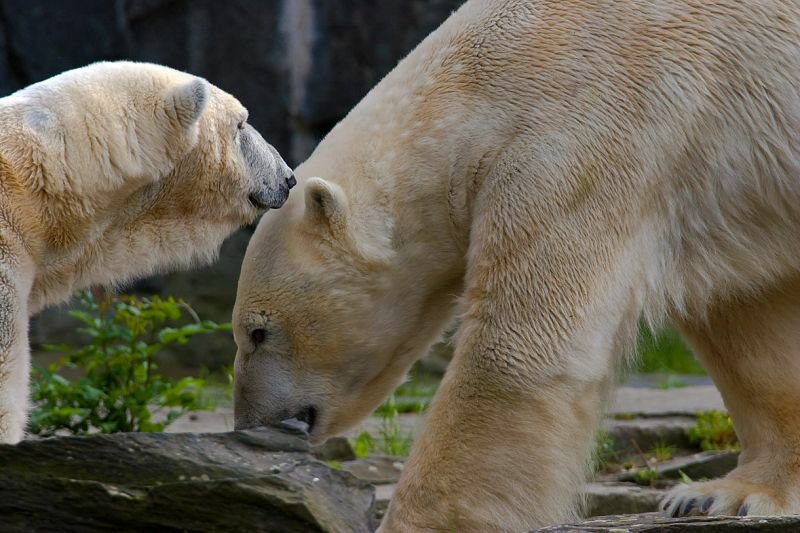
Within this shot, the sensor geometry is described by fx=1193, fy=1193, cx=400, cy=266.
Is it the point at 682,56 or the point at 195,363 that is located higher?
the point at 682,56

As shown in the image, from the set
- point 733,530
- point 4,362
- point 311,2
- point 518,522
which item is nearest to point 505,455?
point 518,522

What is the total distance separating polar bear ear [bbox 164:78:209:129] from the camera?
10.7 ft

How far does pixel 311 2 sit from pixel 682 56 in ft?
17.4

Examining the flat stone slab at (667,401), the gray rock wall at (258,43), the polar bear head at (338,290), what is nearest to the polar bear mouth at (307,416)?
the polar bear head at (338,290)

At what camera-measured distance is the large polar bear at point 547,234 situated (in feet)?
9.86

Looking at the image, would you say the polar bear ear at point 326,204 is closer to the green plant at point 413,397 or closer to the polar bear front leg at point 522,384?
the polar bear front leg at point 522,384

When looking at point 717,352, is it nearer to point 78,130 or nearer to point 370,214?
point 370,214

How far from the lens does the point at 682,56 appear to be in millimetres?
3102

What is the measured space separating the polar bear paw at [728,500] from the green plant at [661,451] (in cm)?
163

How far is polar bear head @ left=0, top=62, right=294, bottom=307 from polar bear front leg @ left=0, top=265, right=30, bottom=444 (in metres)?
0.23

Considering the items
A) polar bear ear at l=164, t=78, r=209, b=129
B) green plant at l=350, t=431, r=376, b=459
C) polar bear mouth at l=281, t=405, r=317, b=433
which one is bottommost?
green plant at l=350, t=431, r=376, b=459

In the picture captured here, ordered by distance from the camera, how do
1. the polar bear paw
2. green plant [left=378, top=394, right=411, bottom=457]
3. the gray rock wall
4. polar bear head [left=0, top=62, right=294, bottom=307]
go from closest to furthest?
1. polar bear head [left=0, top=62, right=294, bottom=307]
2. the polar bear paw
3. green plant [left=378, top=394, right=411, bottom=457]
4. the gray rock wall

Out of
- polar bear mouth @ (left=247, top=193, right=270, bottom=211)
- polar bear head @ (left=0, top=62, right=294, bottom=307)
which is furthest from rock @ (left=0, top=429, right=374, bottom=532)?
polar bear mouth @ (left=247, top=193, right=270, bottom=211)

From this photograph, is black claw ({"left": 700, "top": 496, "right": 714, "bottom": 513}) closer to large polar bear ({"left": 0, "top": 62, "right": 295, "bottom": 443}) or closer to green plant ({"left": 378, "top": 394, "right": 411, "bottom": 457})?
large polar bear ({"left": 0, "top": 62, "right": 295, "bottom": 443})
